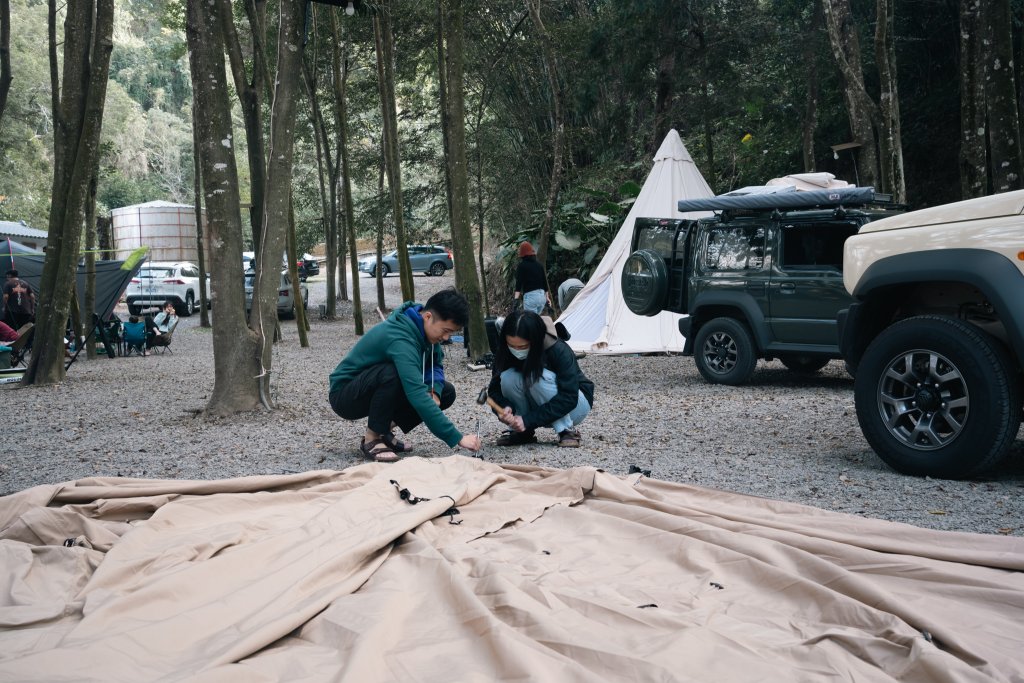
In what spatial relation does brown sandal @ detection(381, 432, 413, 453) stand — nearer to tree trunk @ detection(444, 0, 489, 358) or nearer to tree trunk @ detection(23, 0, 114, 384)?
tree trunk @ detection(444, 0, 489, 358)

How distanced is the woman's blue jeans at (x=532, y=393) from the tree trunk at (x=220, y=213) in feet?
10.8

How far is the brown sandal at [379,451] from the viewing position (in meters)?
6.12

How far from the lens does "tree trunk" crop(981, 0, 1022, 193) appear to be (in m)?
9.48

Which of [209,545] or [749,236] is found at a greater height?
[749,236]

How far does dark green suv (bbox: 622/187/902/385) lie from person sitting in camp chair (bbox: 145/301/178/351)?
35.9ft

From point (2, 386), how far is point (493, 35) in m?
13.5

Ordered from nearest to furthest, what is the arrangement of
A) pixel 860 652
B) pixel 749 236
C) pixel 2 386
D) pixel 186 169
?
pixel 860 652 < pixel 749 236 < pixel 2 386 < pixel 186 169

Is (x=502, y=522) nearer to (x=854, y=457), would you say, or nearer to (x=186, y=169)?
(x=854, y=457)

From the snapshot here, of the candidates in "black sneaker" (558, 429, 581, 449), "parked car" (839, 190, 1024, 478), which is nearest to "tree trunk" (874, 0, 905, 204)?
"parked car" (839, 190, 1024, 478)

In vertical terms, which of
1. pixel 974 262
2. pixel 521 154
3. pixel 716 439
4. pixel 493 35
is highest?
pixel 493 35

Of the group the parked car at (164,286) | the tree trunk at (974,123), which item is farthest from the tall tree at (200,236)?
the tree trunk at (974,123)

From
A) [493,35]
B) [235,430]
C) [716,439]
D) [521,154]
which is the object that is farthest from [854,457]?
[521,154]

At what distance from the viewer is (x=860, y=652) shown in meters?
2.67

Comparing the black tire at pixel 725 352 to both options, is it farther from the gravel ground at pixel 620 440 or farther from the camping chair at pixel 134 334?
the camping chair at pixel 134 334
